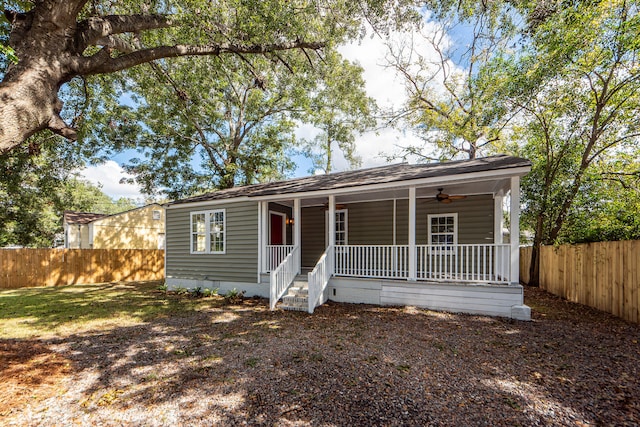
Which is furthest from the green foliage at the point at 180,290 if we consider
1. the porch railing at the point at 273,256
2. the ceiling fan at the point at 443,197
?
the ceiling fan at the point at 443,197

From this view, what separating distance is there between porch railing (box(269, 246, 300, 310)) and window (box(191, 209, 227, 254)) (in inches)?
115

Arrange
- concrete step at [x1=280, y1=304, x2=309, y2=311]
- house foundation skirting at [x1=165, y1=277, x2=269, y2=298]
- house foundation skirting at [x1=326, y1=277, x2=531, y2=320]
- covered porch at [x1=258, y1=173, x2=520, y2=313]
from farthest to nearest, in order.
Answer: house foundation skirting at [x1=165, y1=277, x2=269, y2=298] → concrete step at [x1=280, y1=304, x2=309, y2=311] → covered porch at [x1=258, y1=173, x2=520, y2=313] → house foundation skirting at [x1=326, y1=277, x2=531, y2=320]

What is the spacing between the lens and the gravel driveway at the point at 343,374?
282 centimetres

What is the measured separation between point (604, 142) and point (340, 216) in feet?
32.4

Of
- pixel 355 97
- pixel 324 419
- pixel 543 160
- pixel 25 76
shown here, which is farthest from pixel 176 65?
pixel 543 160

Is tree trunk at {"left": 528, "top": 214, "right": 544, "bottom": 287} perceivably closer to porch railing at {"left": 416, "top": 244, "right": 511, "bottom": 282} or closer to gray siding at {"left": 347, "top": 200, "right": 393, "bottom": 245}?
porch railing at {"left": 416, "top": 244, "right": 511, "bottom": 282}

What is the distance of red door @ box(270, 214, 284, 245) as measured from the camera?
1008cm

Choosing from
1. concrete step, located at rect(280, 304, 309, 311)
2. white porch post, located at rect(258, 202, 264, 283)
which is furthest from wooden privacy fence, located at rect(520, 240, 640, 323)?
white porch post, located at rect(258, 202, 264, 283)

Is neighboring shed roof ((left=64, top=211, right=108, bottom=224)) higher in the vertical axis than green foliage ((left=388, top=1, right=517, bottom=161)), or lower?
lower

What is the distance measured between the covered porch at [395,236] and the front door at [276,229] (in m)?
0.04

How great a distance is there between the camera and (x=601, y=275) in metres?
6.70

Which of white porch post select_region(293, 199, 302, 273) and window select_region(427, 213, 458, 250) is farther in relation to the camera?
window select_region(427, 213, 458, 250)

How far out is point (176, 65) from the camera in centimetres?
1362

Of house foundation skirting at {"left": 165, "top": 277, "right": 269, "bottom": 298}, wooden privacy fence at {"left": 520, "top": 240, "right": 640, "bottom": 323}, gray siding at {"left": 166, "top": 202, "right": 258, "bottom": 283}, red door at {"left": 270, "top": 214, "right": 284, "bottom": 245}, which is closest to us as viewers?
wooden privacy fence at {"left": 520, "top": 240, "right": 640, "bottom": 323}
